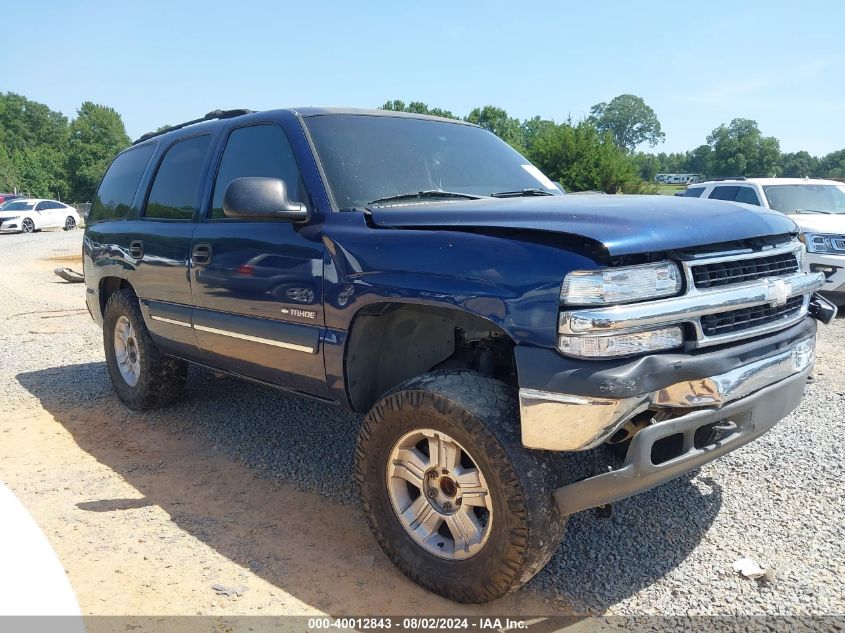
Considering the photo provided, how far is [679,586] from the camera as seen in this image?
2.72m

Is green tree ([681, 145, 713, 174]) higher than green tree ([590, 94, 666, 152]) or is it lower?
lower

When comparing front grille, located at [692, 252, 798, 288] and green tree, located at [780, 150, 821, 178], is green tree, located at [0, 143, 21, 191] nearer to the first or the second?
front grille, located at [692, 252, 798, 288]

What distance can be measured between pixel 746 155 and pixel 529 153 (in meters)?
80.1

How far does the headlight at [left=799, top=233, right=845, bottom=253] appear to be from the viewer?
8.30 metres

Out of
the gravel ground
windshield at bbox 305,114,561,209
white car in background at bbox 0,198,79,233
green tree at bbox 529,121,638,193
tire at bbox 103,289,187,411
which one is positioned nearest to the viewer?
the gravel ground

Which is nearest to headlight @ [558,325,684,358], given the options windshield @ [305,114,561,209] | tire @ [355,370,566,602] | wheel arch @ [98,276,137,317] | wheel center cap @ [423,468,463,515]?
tire @ [355,370,566,602]

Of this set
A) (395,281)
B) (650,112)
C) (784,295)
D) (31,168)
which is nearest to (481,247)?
(395,281)

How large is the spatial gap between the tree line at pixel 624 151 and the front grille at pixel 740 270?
7.98 ft

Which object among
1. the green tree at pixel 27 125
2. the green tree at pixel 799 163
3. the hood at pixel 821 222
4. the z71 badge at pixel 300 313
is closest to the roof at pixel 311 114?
the z71 badge at pixel 300 313

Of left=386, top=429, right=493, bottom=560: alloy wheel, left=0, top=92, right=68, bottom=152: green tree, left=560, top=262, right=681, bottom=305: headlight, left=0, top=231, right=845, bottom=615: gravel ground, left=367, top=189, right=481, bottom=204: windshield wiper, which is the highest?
left=0, top=92, right=68, bottom=152: green tree

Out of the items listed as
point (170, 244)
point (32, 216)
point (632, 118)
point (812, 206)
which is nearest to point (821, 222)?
point (812, 206)

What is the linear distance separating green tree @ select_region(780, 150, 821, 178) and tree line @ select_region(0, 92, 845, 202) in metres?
0.14

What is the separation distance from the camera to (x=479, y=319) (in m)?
2.71

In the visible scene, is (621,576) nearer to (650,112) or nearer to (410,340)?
(410,340)
